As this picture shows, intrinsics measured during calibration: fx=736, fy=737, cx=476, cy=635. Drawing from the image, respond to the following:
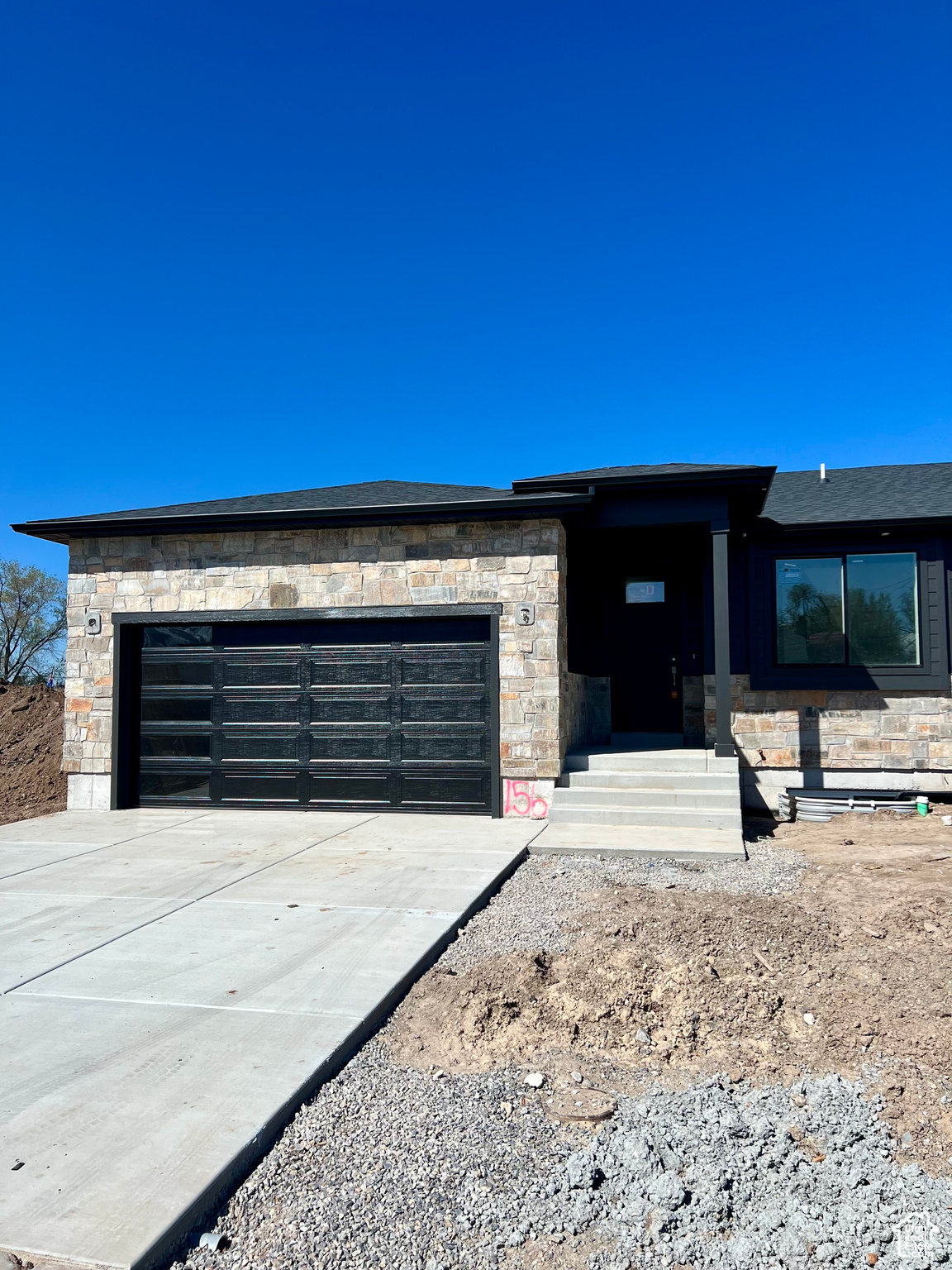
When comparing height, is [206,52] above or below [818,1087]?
above

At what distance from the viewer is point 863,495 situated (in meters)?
10.2

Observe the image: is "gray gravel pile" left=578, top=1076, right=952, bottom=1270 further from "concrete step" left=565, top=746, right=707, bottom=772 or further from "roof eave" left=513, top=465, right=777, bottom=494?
"roof eave" left=513, top=465, right=777, bottom=494

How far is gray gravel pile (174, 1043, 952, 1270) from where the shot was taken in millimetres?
1933

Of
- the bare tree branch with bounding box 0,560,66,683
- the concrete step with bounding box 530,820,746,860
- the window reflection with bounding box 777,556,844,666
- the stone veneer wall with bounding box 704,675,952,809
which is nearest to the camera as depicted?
the concrete step with bounding box 530,820,746,860

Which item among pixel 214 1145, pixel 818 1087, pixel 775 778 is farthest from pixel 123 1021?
pixel 775 778

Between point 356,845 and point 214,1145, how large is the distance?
15.6ft

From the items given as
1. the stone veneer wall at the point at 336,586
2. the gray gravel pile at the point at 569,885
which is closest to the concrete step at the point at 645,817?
the gray gravel pile at the point at 569,885

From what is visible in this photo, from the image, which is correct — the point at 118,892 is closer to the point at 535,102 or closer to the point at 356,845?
the point at 356,845

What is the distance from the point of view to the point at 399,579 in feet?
28.6

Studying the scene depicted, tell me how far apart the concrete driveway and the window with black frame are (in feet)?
16.4

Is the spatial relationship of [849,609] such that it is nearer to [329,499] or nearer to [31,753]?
[329,499]

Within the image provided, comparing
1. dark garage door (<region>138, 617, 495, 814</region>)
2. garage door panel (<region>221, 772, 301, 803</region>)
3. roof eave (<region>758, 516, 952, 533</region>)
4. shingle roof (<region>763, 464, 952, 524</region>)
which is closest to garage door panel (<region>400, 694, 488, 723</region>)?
dark garage door (<region>138, 617, 495, 814</region>)

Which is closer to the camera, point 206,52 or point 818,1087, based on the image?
point 818,1087

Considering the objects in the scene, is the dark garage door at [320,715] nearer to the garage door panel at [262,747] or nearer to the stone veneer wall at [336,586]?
the garage door panel at [262,747]
